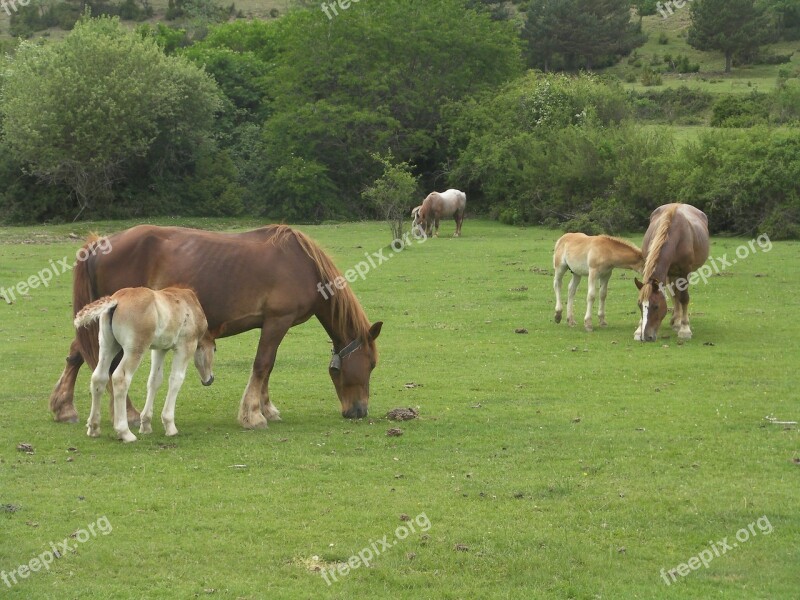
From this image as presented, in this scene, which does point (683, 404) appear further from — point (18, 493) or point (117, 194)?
point (117, 194)

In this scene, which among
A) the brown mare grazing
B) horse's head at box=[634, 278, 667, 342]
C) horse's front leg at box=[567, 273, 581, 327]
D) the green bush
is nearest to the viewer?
horse's head at box=[634, 278, 667, 342]

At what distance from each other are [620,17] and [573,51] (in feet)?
14.9

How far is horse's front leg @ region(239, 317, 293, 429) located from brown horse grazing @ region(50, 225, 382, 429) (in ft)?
0.04

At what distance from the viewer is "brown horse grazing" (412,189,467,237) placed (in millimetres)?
37312

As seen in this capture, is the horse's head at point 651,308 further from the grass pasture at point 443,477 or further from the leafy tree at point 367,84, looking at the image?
the leafy tree at point 367,84

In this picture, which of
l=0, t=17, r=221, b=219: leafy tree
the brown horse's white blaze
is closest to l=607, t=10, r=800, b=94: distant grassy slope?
l=0, t=17, r=221, b=219: leafy tree

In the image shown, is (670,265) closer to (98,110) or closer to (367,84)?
(98,110)

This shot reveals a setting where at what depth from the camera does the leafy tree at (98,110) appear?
41.5 m

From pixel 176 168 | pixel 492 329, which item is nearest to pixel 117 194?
pixel 176 168

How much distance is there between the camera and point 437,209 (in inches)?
1467

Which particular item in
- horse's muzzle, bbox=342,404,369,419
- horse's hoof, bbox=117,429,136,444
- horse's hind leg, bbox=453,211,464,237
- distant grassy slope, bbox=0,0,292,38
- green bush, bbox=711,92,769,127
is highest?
distant grassy slope, bbox=0,0,292,38

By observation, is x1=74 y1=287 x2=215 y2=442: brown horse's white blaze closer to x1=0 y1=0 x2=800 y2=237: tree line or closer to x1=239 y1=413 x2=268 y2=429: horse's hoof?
x1=239 y1=413 x2=268 y2=429: horse's hoof

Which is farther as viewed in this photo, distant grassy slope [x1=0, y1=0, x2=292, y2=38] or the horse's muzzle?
distant grassy slope [x1=0, y1=0, x2=292, y2=38]

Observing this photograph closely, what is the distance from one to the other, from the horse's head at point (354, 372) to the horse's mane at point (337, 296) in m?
0.12
